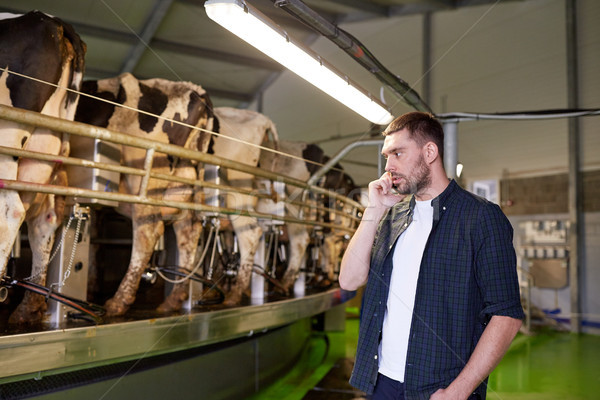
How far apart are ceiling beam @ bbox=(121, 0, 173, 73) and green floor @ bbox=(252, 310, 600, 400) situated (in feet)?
21.8

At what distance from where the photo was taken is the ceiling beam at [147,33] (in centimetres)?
967

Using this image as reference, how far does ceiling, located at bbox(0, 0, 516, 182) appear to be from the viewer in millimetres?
9570

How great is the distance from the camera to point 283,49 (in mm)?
2596

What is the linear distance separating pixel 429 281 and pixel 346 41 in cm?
187

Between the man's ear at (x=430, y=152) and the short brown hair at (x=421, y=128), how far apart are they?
0.05ft

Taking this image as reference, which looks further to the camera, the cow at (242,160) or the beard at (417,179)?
the cow at (242,160)

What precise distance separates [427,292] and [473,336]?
204 mm

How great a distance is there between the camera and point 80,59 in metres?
3.04

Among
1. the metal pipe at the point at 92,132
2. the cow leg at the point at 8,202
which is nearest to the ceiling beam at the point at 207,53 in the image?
the metal pipe at the point at 92,132

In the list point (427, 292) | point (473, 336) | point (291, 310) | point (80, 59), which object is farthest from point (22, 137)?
point (291, 310)

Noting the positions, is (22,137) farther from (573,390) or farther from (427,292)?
(573,390)

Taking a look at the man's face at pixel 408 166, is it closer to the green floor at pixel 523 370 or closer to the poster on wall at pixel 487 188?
the green floor at pixel 523 370

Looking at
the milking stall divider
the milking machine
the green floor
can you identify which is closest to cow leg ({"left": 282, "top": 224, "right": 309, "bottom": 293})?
the green floor

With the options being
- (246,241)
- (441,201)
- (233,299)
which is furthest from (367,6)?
(441,201)
